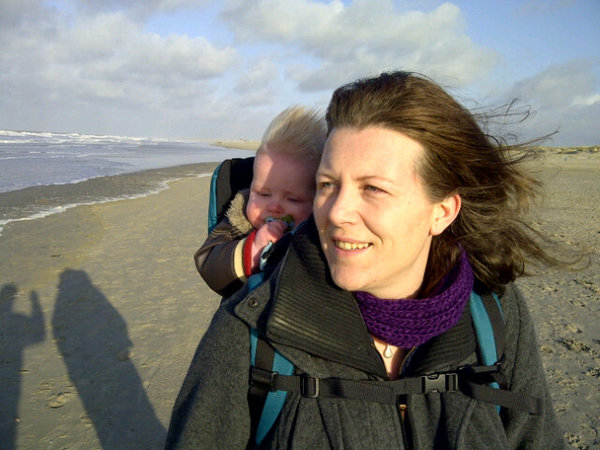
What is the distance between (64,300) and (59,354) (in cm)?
164

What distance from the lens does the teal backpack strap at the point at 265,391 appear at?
62.6 inches

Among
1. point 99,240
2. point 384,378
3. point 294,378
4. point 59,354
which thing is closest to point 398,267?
point 384,378

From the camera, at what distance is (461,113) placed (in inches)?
75.3

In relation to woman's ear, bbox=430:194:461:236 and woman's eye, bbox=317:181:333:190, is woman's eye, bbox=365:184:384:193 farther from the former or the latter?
woman's ear, bbox=430:194:461:236

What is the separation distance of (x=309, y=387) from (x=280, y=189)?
1105 mm

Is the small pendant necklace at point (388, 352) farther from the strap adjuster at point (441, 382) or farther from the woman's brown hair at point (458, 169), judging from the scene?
the woman's brown hair at point (458, 169)

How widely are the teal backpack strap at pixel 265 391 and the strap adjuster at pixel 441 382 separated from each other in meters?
0.54

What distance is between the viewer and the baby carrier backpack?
62.5 inches

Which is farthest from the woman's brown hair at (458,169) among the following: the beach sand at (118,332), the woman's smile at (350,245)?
the beach sand at (118,332)

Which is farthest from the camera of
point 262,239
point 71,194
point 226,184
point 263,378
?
point 71,194

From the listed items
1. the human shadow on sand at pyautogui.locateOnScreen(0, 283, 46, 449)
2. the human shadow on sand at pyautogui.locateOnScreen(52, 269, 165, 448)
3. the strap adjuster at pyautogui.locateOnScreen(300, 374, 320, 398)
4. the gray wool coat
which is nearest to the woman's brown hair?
A: the gray wool coat

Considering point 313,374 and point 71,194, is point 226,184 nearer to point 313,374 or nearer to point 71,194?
point 313,374

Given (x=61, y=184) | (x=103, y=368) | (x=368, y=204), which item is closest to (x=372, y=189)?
(x=368, y=204)

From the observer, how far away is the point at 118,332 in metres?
5.75
